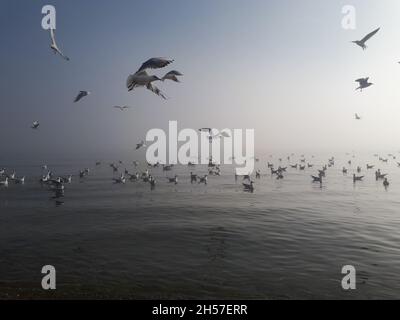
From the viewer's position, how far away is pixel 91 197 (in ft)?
136

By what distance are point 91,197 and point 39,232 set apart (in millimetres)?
16073

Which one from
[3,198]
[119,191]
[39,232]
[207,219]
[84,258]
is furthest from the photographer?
[119,191]

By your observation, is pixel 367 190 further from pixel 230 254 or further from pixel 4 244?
pixel 4 244

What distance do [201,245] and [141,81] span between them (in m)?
12.7

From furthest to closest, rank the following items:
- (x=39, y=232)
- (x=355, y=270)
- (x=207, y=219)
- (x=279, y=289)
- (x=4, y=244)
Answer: (x=207, y=219) < (x=39, y=232) < (x=4, y=244) < (x=355, y=270) < (x=279, y=289)

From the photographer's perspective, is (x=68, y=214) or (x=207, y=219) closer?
(x=207, y=219)

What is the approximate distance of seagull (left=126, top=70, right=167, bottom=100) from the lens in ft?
40.7

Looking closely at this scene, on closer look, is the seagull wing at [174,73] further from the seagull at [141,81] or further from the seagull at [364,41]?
the seagull at [364,41]

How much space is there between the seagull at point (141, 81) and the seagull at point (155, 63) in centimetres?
65

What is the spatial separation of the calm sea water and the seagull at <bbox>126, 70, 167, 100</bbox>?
8251mm

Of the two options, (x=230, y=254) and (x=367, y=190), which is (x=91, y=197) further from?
(x=367, y=190)

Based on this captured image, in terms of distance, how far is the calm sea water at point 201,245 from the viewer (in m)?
16.0

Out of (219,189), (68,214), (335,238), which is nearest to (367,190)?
(219,189)

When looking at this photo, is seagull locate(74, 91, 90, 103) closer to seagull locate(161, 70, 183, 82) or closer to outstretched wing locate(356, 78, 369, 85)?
seagull locate(161, 70, 183, 82)
